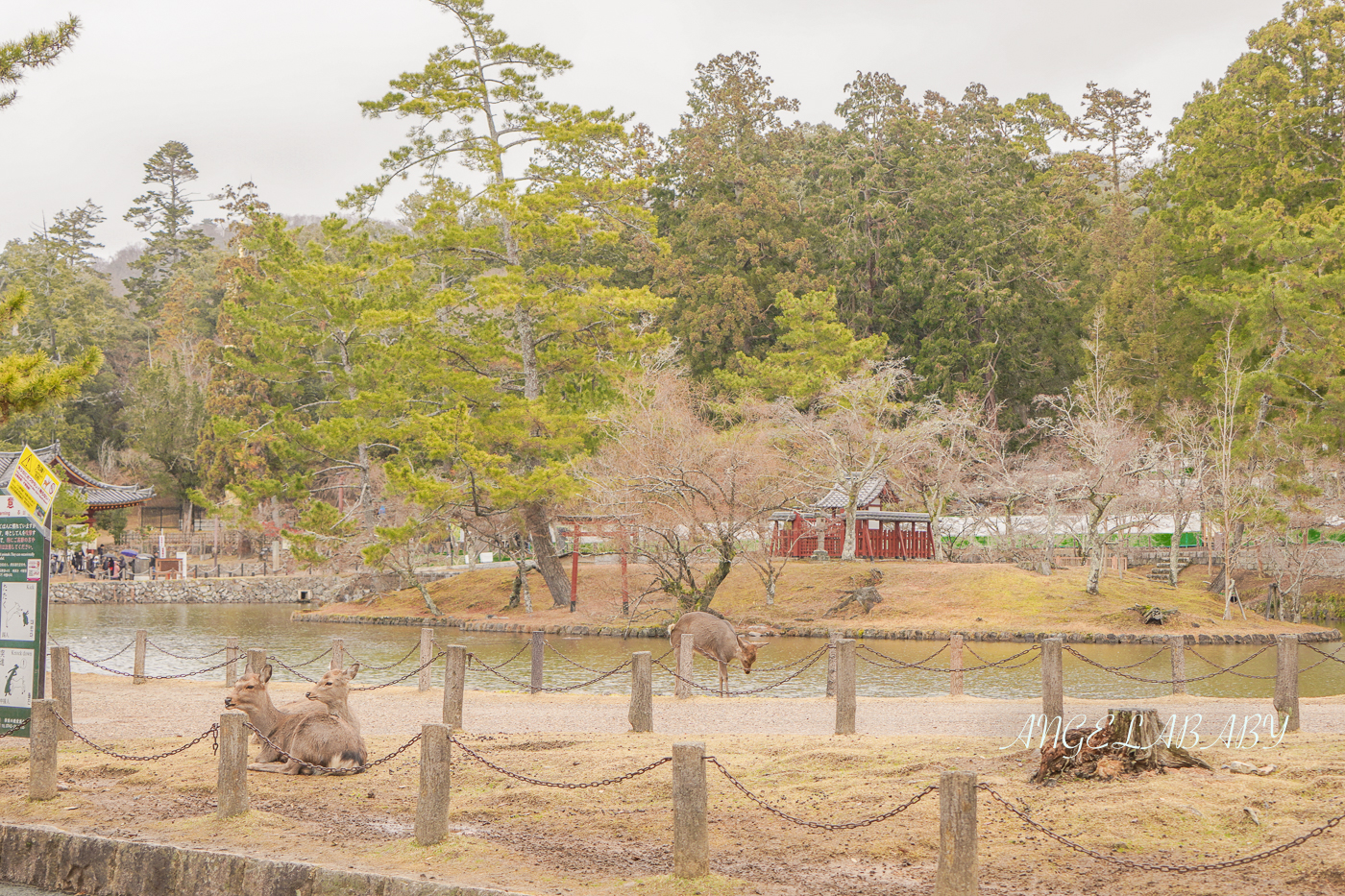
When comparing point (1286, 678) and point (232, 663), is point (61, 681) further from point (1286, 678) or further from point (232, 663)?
point (1286, 678)

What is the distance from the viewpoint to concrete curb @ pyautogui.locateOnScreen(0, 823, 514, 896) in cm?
595

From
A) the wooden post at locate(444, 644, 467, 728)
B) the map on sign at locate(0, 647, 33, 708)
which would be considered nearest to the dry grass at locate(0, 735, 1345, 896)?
the map on sign at locate(0, 647, 33, 708)

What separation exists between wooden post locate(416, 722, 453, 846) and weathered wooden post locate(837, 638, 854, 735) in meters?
4.74

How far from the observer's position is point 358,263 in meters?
30.6

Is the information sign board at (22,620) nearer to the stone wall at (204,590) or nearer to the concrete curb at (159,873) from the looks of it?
the concrete curb at (159,873)

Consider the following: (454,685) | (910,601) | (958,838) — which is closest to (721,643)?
(454,685)

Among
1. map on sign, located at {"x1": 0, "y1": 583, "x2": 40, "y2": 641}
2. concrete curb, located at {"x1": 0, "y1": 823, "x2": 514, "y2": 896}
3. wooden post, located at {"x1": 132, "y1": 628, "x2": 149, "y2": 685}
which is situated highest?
map on sign, located at {"x1": 0, "y1": 583, "x2": 40, "y2": 641}

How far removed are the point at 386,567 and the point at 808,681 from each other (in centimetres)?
1891

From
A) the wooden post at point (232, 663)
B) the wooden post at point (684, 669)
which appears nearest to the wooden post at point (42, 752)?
the wooden post at point (232, 663)

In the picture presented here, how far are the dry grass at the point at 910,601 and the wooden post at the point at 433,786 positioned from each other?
20820mm

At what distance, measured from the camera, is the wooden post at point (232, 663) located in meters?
14.9

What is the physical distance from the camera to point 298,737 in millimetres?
8523

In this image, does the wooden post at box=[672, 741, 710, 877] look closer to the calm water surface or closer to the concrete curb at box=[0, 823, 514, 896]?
the concrete curb at box=[0, 823, 514, 896]

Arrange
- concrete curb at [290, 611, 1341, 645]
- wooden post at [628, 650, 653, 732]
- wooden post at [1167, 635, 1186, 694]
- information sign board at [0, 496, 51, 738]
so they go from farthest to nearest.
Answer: concrete curb at [290, 611, 1341, 645], wooden post at [1167, 635, 1186, 694], wooden post at [628, 650, 653, 732], information sign board at [0, 496, 51, 738]
